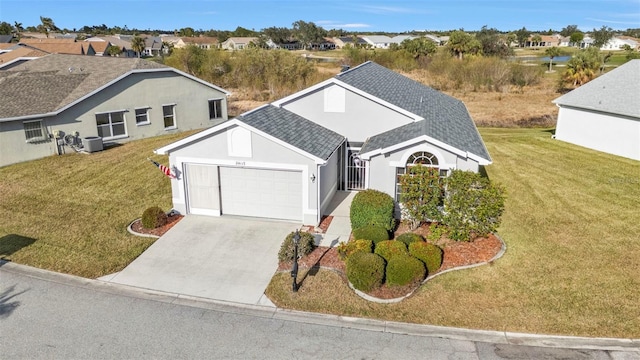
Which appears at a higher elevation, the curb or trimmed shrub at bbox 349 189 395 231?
trimmed shrub at bbox 349 189 395 231

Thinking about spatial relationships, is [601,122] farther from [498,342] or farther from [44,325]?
[44,325]

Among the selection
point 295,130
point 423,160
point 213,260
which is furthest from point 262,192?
point 423,160

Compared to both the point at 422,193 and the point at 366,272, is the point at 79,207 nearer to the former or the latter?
the point at 366,272

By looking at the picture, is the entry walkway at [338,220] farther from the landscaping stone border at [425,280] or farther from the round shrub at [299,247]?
the landscaping stone border at [425,280]

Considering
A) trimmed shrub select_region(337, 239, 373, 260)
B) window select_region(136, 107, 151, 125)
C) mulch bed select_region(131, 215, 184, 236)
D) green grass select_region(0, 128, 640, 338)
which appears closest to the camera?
green grass select_region(0, 128, 640, 338)

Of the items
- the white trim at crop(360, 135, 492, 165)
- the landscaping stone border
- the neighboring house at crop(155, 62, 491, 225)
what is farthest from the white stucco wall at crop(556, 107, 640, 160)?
the landscaping stone border

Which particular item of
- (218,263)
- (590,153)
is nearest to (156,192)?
(218,263)

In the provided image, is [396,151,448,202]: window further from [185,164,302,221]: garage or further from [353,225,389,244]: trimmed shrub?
[185,164,302,221]: garage

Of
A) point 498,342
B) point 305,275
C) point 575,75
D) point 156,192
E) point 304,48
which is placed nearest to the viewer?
point 498,342
